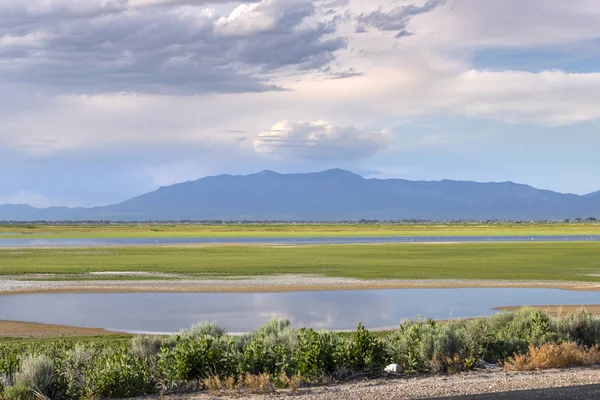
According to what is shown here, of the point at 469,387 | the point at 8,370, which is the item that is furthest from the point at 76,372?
the point at 469,387

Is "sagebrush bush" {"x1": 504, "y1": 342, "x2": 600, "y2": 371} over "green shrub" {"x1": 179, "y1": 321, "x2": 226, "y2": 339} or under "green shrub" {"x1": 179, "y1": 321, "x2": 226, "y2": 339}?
under

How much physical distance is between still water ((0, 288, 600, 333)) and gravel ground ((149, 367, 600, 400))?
42.5 ft

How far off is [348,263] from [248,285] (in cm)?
1760

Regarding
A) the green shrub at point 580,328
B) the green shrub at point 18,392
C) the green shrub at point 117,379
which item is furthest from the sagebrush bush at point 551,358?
the green shrub at point 18,392

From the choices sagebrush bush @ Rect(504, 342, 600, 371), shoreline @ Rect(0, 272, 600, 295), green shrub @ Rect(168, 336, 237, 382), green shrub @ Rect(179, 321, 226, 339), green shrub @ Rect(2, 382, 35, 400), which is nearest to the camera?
green shrub @ Rect(2, 382, 35, 400)

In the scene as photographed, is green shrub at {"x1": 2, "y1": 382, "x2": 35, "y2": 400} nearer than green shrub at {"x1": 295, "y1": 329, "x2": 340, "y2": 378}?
Yes

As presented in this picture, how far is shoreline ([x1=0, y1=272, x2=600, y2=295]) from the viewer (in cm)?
4347

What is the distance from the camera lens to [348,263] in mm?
61281

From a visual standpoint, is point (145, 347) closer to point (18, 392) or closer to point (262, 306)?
point (18, 392)

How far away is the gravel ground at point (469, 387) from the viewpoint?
13.1 m

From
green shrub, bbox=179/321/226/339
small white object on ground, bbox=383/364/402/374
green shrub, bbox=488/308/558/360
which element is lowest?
small white object on ground, bbox=383/364/402/374

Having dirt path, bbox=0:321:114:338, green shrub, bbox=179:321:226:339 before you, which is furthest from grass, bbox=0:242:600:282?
green shrub, bbox=179:321:226:339

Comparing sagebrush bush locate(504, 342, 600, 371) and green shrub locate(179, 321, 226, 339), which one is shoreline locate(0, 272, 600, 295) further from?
sagebrush bush locate(504, 342, 600, 371)

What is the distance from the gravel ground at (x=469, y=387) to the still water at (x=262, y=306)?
1294cm
